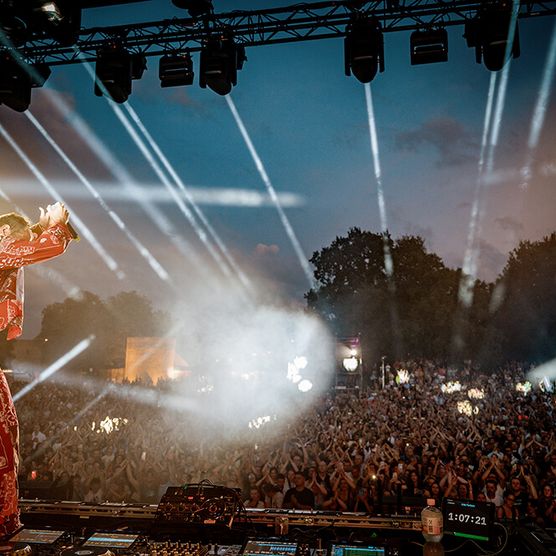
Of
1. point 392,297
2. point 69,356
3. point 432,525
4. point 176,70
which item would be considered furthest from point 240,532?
point 69,356

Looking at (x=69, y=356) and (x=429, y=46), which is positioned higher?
(x=429, y=46)

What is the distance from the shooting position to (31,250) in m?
3.06

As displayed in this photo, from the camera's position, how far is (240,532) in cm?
316

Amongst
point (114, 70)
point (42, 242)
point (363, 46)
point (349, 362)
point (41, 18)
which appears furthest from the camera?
point (349, 362)

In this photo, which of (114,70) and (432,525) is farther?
(114,70)

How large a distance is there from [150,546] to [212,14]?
5367 mm

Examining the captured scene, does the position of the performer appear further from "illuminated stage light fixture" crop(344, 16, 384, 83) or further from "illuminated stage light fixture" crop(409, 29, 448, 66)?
"illuminated stage light fixture" crop(409, 29, 448, 66)

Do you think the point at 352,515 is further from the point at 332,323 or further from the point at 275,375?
the point at 332,323

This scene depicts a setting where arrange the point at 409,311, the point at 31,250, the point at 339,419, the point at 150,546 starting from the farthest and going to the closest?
the point at 409,311
the point at 339,419
the point at 31,250
the point at 150,546

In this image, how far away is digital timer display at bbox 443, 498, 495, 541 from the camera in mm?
3087

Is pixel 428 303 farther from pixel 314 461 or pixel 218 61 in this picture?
pixel 218 61

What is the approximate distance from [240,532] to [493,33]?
206 inches

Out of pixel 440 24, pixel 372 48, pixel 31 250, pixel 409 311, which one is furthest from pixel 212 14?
pixel 409 311

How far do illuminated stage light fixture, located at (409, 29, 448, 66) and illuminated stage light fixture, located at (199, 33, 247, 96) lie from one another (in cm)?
206
